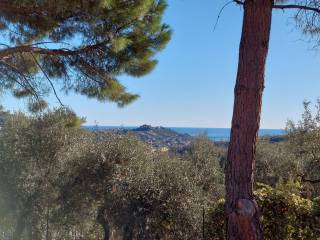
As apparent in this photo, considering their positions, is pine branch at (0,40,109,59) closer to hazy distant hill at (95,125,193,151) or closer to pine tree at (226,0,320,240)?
pine tree at (226,0,320,240)

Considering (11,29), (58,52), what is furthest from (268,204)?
(11,29)

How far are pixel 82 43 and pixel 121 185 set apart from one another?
519cm

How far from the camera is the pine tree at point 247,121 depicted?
3.41m

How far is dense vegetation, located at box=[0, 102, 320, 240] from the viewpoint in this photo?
5.53 meters

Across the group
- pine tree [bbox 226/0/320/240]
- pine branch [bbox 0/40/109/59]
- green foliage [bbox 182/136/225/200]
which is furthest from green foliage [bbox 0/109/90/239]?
pine tree [bbox 226/0/320/240]

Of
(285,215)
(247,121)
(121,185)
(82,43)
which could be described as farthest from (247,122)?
(121,185)

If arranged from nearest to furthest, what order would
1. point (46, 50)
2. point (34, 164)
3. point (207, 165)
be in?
point (46, 50) → point (34, 164) → point (207, 165)

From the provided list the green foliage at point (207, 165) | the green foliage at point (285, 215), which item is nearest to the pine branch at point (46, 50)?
the green foliage at point (285, 215)

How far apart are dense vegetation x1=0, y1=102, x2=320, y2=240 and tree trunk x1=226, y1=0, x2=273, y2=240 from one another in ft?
6.10

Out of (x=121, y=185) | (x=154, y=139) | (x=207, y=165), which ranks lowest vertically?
(x=121, y=185)

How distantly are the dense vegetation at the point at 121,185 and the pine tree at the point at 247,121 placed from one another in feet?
6.11

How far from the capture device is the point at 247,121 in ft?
11.5

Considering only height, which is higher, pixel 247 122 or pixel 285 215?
pixel 247 122

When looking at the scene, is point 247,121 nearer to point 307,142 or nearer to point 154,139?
point 307,142
